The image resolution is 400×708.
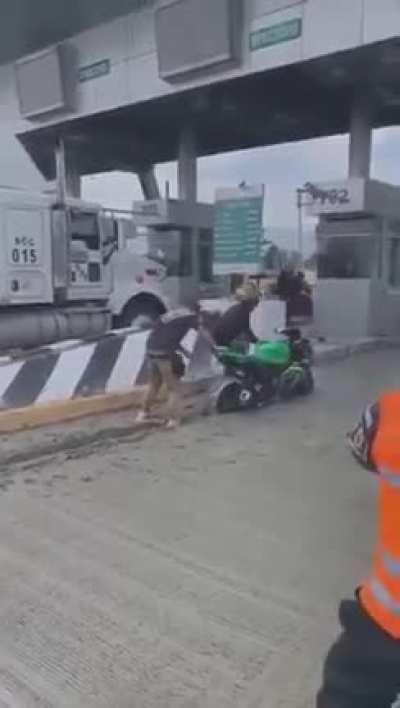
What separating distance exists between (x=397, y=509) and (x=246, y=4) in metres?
16.4

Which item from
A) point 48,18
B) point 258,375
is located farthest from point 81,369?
point 48,18

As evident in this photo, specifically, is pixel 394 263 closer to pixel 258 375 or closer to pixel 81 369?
pixel 258 375

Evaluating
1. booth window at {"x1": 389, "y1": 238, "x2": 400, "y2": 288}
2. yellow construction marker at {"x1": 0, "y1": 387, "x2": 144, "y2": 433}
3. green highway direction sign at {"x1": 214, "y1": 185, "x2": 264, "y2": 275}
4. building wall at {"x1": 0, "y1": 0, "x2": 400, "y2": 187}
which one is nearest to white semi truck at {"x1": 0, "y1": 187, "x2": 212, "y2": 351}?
green highway direction sign at {"x1": 214, "y1": 185, "x2": 264, "y2": 275}

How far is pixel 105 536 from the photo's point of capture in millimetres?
4113

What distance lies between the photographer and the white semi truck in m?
11.2

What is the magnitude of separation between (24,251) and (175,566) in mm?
8378

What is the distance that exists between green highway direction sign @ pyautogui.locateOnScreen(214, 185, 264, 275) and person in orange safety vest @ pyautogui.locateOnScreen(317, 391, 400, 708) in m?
10.2

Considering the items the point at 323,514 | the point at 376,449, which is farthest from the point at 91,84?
the point at 376,449

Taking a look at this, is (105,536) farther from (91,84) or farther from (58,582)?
(91,84)

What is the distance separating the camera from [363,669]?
5.53ft

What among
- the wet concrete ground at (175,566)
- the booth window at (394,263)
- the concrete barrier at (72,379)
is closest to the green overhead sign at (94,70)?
the booth window at (394,263)

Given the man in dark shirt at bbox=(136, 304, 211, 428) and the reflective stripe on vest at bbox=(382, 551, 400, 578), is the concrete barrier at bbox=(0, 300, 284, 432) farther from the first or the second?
the reflective stripe on vest at bbox=(382, 551, 400, 578)

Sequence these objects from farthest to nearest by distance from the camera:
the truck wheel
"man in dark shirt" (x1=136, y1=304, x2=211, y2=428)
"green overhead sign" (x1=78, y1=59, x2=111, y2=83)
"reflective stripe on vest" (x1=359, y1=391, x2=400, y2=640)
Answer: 1. "green overhead sign" (x1=78, y1=59, x2=111, y2=83)
2. the truck wheel
3. "man in dark shirt" (x1=136, y1=304, x2=211, y2=428)
4. "reflective stripe on vest" (x1=359, y1=391, x2=400, y2=640)

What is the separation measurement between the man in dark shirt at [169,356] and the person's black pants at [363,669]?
17.2 ft
